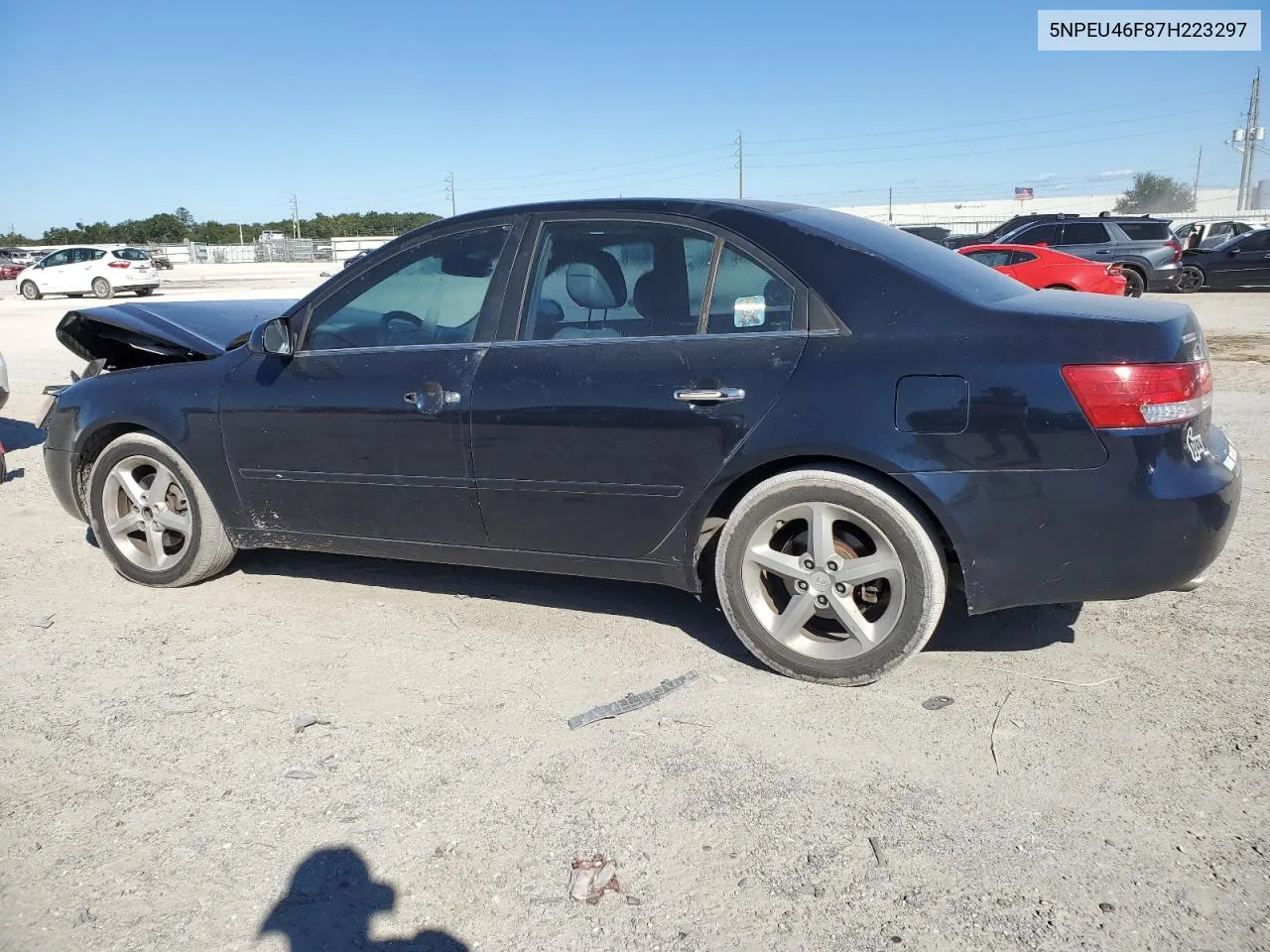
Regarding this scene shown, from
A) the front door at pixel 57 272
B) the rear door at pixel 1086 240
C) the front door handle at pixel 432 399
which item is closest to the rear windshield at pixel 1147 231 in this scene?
the rear door at pixel 1086 240

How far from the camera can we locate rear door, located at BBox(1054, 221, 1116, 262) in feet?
65.7

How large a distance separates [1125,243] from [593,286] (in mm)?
19311

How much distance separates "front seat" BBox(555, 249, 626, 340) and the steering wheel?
56 centimetres

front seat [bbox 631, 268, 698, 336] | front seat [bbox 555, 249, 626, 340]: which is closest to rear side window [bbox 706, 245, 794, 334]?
front seat [bbox 631, 268, 698, 336]

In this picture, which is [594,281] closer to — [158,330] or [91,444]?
[158,330]

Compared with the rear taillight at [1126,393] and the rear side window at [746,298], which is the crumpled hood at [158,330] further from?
the rear taillight at [1126,393]

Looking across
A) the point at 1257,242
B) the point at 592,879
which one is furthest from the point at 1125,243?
the point at 592,879

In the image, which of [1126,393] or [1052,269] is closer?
[1126,393]

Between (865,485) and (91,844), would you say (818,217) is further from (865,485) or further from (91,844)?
(91,844)

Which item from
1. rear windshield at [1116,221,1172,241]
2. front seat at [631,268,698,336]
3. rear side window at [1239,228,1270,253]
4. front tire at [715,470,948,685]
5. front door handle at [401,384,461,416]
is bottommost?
front tire at [715,470,948,685]

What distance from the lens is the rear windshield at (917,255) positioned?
3.42m

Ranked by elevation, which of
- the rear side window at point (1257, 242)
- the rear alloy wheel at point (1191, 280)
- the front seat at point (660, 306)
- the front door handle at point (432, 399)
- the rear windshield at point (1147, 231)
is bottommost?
the rear alloy wheel at point (1191, 280)

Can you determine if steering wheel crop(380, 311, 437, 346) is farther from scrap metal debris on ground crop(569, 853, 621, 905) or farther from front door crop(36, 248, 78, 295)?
front door crop(36, 248, 78, 295)

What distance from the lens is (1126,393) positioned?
9.84 ft
